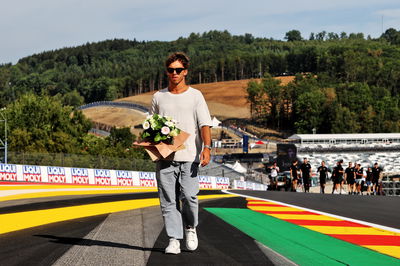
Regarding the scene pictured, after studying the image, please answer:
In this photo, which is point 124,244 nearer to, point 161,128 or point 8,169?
point 161,128

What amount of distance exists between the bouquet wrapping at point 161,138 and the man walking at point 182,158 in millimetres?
92

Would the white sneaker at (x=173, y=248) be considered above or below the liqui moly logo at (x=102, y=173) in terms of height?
above

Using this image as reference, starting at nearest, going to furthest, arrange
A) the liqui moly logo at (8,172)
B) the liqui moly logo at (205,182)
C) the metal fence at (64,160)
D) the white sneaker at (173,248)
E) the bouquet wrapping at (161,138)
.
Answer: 1. the white sneaker at (173,248)
2. the bouquet wrapping at (161,138)
3. the liqui moly logo at (8,172)
4. the metal fence at (64,160)
5. the liqui moly logo at (205,182)

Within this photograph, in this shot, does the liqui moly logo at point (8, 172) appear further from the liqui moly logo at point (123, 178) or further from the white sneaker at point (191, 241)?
the white sneaker at point (191, 241)

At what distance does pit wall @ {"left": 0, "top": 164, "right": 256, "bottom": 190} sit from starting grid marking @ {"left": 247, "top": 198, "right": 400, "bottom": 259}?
2010 centimetres

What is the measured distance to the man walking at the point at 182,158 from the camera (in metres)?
6.78

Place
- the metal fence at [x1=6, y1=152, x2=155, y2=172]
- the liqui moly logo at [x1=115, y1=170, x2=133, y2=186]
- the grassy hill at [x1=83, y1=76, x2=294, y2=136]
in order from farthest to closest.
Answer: the grassy hill at [x1=83, y1=76, x2=294, y2=136] → the metal fence at [x1=6, y1=152, x2=155, y2=172] → the liqui moly logo at [x1=115, y1=170, x2=133, y2=186]

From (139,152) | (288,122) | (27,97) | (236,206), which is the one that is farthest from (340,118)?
(236,206)

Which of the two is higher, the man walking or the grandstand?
the man walking

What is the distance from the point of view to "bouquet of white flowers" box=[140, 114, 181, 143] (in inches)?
265

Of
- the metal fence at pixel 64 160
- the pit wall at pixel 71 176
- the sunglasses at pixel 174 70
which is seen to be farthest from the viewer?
the metal fence at pixel 64 160

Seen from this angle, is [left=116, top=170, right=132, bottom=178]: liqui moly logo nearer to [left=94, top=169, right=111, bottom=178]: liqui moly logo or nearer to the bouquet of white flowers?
[left=94, top=169, right=111, bottom=178]: liqui moly logo

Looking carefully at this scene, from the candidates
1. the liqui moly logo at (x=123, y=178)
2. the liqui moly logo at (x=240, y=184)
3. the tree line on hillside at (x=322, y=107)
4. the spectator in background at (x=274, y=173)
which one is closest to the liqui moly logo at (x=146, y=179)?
the liqui moly logo at (x=123, y=178)

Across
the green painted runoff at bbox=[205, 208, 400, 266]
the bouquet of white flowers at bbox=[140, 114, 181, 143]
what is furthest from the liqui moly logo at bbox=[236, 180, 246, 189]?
the bouquet of white flowers at bbox=[140, 114, 181, 143]
